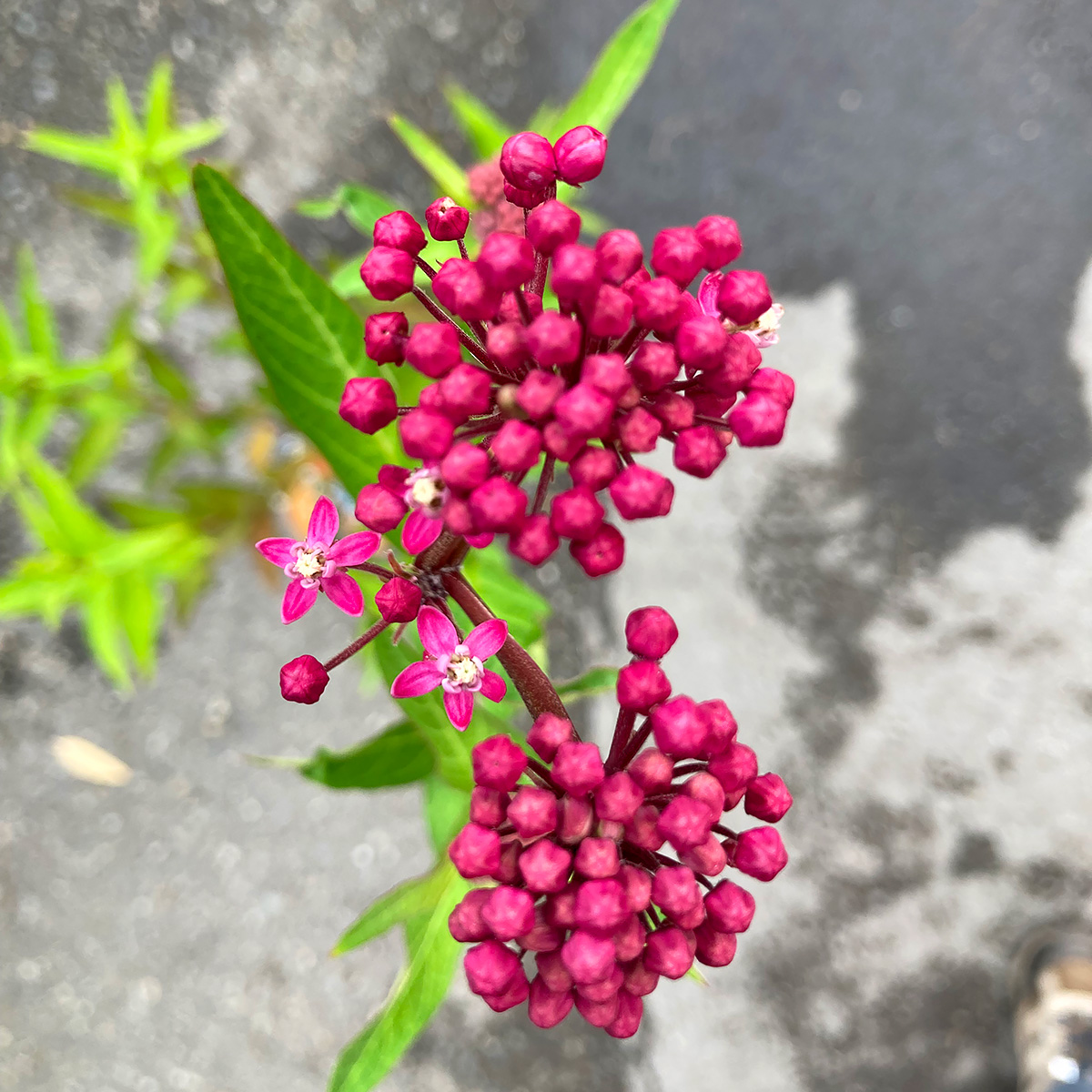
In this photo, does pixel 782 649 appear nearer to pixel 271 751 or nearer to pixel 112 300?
pixel 271 751

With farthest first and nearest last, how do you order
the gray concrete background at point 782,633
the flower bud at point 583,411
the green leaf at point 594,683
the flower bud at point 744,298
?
the gray concrete background at point 782,633 < the green leaf at point 594,683 < the flower bud at point 744,298 < the flower bud at point 583,411

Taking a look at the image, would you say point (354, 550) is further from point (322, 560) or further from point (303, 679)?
point (303, 679)

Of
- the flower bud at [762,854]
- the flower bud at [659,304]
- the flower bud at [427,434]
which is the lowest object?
the flower bud at [762,854]

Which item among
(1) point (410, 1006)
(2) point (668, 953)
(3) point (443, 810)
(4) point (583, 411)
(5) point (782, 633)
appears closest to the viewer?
(4) point (583, 411)

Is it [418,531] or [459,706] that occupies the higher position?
[418,531]

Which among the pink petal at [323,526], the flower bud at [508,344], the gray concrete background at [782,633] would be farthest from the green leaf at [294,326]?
the gray concrete background at [782,633]

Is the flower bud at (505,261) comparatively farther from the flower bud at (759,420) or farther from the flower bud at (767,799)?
the flower bud at (767,799)

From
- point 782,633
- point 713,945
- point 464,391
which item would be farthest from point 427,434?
point 782,633
